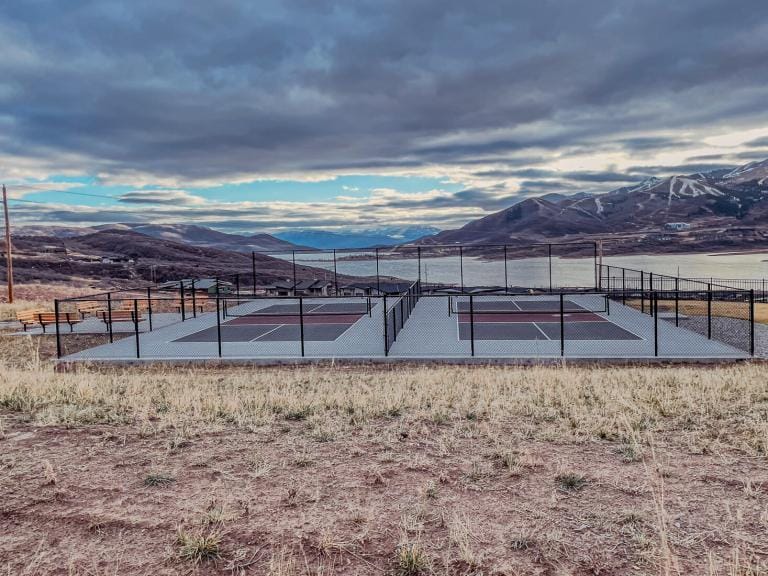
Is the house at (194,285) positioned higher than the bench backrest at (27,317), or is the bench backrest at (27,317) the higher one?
the house at (194,285)

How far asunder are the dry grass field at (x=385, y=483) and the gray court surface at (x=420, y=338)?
279 inches

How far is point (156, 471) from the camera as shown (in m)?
5.52

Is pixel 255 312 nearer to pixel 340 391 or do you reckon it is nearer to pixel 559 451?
pixel 340 391

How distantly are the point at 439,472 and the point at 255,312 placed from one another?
23521mm

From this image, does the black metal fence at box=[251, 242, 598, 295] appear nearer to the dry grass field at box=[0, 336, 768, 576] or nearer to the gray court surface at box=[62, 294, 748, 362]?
the gray court surface at box=[62, 294, 748, 362]

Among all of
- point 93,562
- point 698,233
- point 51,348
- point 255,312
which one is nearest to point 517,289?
point 255,312

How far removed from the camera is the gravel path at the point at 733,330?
16984 mm

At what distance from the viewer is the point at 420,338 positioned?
18922 mm

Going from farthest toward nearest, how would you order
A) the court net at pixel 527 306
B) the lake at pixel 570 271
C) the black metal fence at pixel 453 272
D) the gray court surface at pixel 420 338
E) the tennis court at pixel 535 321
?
the lake at pixel 570 271, the black metal fence at pixel 453 272, the court net at pixel 527 306, the tennis court at pixel 535 321, the gray court surface at pixel 420 338

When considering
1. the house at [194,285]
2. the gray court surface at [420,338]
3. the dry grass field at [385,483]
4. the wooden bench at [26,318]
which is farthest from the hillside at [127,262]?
the dry grass field at [385,483]

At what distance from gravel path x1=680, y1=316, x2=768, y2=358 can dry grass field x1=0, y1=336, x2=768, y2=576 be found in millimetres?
9561

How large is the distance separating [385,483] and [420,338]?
13.8 meters

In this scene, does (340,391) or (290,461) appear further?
(340,391)

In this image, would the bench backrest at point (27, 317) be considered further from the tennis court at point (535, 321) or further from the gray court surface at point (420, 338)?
the tennis court at point (535, 321)
